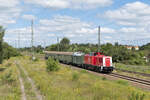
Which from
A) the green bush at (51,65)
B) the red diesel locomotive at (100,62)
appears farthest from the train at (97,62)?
the green bush at (51,65)

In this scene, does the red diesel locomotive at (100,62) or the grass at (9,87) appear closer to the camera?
the grass at (9,87)

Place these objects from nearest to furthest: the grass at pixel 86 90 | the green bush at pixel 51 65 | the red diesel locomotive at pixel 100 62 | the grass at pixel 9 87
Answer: the grass at pixel 86 90, the grass at pixel 9 87, the red diesel locomotive at pixel 100 62, the green bush at pixel 51 65

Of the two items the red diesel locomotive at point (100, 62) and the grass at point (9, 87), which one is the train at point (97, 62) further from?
the grass at point (9, 87)

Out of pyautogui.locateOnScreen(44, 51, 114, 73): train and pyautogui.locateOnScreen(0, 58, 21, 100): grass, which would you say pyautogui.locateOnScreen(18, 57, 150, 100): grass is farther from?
pyautogui.locateOnScreen(44, 51, 114, 73): train

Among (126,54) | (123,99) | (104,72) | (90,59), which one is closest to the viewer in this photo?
(123,99)

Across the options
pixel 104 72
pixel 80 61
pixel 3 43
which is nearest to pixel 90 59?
pixel 104 72

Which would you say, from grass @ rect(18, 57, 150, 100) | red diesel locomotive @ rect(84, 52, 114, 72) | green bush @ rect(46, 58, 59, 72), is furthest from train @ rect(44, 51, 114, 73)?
grass @ rect(18, 57, 150, 100)

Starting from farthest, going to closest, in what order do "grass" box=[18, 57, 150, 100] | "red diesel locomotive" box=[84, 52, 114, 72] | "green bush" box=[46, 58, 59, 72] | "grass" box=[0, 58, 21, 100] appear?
1. "green bush" box=[46, 58, 59, 72]
2. "red diesel locomotive" box=[84, 52, 114, 72]
3. "grass" box=[0, 58, 21, 100]
4. "grass" box=[18, 57, 150, 100]

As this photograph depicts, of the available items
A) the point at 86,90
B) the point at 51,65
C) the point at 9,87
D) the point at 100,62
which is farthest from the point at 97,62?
the point at 9,87

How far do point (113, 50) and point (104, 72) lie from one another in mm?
24655

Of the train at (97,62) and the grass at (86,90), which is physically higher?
the train at (97,62)

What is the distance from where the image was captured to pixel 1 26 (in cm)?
3095

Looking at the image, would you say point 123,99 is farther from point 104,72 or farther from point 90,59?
point 90,59

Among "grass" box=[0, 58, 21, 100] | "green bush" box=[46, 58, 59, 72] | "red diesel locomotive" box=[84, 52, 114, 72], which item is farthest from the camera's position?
"green bush" box=[46, 58, 59, 72]
